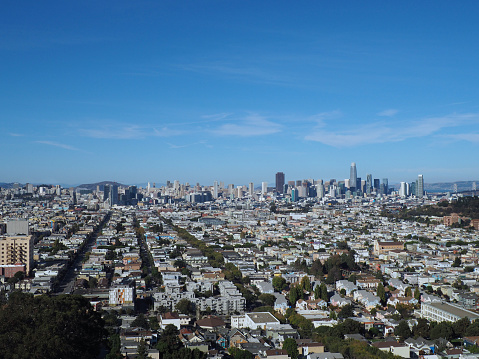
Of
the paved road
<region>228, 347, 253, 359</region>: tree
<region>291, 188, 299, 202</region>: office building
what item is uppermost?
<region>291, 188, 299, 202</region>: office building

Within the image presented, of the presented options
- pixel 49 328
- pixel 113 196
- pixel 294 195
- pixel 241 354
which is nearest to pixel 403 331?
pixel 241 354

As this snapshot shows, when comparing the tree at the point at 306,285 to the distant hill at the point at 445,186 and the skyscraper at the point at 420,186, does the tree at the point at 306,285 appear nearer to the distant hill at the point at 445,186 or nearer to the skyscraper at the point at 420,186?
the skyscraper at the point at 420,186

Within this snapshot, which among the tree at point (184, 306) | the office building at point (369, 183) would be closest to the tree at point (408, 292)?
the tree at point (184, 306)

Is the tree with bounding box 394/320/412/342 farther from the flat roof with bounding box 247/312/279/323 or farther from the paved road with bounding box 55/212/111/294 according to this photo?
the paved road with bounding box 55/212/111/294

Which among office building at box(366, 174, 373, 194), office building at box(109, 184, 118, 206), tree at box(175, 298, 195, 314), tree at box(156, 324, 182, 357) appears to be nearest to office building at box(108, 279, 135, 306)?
tree at box(175, 298, 195, 314)

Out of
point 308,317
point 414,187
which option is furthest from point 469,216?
point 414,187

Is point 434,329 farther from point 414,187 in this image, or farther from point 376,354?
point 414,187

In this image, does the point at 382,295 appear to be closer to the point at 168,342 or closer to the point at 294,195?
the point at 168,342
